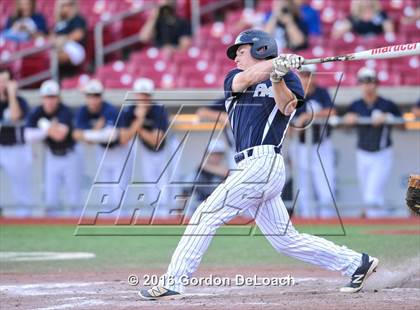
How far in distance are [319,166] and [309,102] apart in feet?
3.35

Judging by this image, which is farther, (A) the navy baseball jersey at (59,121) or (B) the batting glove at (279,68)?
(A) the navy baseball jersey at (59,121)

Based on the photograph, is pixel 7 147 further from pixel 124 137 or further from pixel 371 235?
pixel 371 235

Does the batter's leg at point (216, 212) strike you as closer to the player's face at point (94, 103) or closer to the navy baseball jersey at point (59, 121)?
the player's face at point (94, 103)

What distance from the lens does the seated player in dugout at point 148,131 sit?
13969 millimetres

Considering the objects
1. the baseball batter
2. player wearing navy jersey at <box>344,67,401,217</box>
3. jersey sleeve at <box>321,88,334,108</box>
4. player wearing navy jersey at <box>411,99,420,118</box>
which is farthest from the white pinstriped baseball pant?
player wearing navy jersey at <box>411,99,420,118</box>

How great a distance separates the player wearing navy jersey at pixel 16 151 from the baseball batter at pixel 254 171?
762 centimetres

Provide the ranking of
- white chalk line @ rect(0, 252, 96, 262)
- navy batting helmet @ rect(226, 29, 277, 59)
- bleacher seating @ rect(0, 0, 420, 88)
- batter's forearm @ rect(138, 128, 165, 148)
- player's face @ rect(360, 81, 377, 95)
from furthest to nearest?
1. bleacher seating @ rect(0, 0, 420, 88)
2. batter's forearm @ rect(138, 128, 165, 148)
3. player's face @ rect(360, 81, 377, 95)
4. white chalk line @ rect(0, 252, 96, 262)
5. navy batting helmet @ rect(226, 29, 277, 59)

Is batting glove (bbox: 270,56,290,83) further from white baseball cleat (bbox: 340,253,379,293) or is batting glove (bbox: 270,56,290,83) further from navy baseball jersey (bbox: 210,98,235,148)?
navy baseball jersey (bbox: 210,98,235,148)

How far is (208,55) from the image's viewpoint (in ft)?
54.3

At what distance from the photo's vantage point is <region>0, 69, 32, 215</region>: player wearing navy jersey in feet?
47.9

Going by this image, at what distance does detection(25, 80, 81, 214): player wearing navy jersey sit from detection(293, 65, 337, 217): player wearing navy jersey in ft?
11.0

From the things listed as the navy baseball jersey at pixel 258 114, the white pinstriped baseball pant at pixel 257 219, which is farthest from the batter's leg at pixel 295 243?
the navy baseball jersey at pixel 258 114

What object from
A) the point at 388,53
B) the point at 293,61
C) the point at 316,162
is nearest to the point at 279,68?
the point at 293,61

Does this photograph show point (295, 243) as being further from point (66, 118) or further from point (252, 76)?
point (66, 118)
